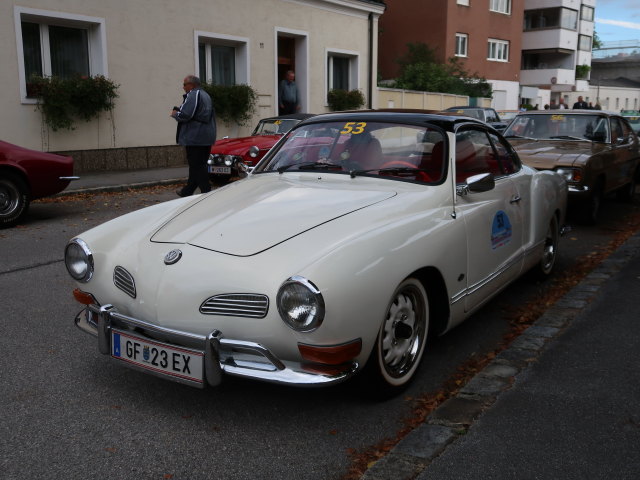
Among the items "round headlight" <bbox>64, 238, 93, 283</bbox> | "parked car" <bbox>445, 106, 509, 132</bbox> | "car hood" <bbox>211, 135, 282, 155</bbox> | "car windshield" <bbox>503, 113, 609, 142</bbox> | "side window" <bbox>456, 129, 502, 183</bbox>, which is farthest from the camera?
"parked car" <bbox>445, 106, 509, 132</bbox>

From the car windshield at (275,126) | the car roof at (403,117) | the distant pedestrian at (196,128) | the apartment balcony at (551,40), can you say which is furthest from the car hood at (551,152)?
the apartment balcony at (551,40)

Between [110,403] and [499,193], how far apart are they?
2.90 meters

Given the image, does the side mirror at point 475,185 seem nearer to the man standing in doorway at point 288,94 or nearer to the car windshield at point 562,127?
the car windshield at point 562,127

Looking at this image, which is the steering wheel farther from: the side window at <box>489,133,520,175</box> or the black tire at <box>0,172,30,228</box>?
the black tire at <box>0,172,30,228</box>

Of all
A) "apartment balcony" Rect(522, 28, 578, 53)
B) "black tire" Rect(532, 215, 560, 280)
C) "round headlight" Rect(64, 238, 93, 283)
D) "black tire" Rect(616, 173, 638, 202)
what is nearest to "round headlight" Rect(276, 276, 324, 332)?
"round headlight" Rect(64, 238, 93, 283)

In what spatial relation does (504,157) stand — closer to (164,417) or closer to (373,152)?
(373,152)

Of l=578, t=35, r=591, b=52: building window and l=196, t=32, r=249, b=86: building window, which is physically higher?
l=578, t=35, r=591, b=52: building window

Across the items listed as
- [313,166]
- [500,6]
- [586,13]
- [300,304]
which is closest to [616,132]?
[313,166]

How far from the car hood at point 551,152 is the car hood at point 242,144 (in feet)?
15.5

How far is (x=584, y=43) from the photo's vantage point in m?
56.0

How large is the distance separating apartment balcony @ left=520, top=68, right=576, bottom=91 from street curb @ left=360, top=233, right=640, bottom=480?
50674 mm

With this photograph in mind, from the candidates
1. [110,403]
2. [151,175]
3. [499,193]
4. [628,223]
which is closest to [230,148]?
[151,175]

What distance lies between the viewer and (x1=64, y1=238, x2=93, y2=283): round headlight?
354cm

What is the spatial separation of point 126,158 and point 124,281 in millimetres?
12760
